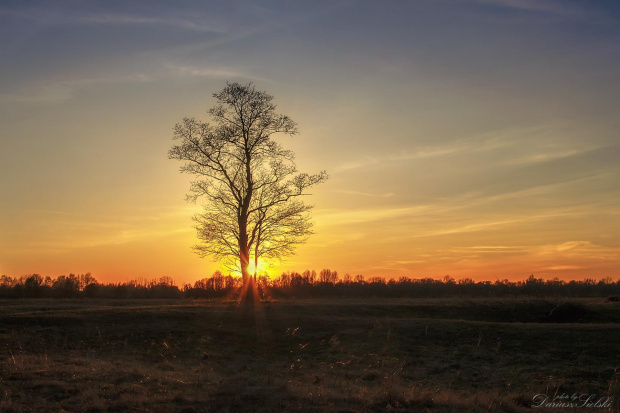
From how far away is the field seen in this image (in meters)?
11.4

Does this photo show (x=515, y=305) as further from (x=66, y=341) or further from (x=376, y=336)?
(x=66, y=341)

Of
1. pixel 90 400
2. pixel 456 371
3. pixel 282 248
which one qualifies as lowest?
pixel 456 371

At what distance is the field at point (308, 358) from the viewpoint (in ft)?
37.4

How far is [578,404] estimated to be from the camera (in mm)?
12688

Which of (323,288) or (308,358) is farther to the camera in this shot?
(323,288)

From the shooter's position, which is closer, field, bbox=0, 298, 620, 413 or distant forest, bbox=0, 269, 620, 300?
field, bbox=0, 298, 620, 413

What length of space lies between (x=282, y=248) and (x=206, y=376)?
60.6 feet

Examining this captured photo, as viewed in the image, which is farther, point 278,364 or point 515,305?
point 515,305

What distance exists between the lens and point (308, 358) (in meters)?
19.7

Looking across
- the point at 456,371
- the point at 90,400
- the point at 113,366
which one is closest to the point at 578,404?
the point at 456,371

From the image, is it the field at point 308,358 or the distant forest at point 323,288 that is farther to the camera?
the distant forest at point 323,288

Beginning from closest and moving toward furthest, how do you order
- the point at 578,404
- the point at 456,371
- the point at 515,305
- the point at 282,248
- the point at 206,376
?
the point at 578,404, the point at 206,376, the point at 456,371, the point at 515,305, the point at 282,248

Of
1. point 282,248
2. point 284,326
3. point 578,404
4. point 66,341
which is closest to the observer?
point 578,404

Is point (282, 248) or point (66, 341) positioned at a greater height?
point (282, 248)
